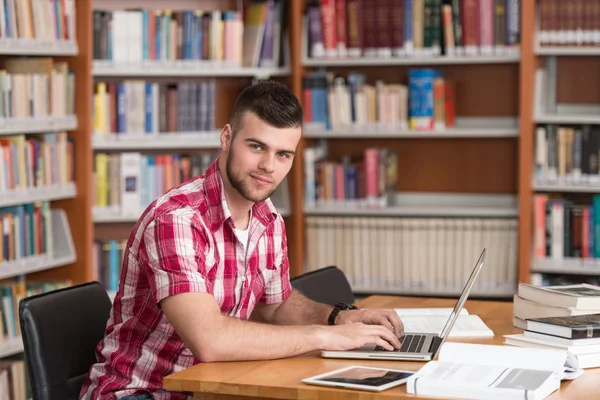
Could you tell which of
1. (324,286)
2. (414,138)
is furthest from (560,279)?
(324,286)

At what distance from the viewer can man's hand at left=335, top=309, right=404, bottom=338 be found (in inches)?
88.0

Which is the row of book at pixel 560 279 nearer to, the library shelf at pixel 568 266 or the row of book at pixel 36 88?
the library shelf at pixel 568 266

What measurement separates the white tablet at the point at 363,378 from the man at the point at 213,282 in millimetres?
144

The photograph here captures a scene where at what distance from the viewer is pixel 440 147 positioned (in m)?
4.79

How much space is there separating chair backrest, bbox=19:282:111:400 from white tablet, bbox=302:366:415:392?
0.69 metres

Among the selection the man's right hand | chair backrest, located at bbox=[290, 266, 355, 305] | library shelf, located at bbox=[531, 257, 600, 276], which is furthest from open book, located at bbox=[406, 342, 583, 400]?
library shelf, located at bbox=[531, 257, 600, 276]

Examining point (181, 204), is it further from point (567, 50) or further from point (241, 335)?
point (567, 50)

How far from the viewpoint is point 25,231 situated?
12.8ft

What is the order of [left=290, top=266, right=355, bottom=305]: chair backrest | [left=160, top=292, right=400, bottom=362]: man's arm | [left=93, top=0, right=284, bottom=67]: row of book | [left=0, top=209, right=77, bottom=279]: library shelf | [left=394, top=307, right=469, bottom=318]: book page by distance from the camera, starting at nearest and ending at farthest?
[left=160, top=292, right=400, bottom=362]: man's arm < [left=394, top=307, right=469, bottom=318]: book page < [left=290, top=266, right=355, bottom=305]: chair backrest < [left=0, top=209, right=77, bottom=279]: library shelf < [left=93, top=0, right=284, bottom=67]: row of book

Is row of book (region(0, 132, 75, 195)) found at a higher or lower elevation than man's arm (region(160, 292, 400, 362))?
higher

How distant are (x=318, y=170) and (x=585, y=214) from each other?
4.18 feet

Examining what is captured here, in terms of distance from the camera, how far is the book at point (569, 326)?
79.9 inches

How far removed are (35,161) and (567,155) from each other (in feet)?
7.64

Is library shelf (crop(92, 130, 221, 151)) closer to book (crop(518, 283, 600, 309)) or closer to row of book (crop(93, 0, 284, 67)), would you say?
row of book (crop(93, 0, 284, 67))
